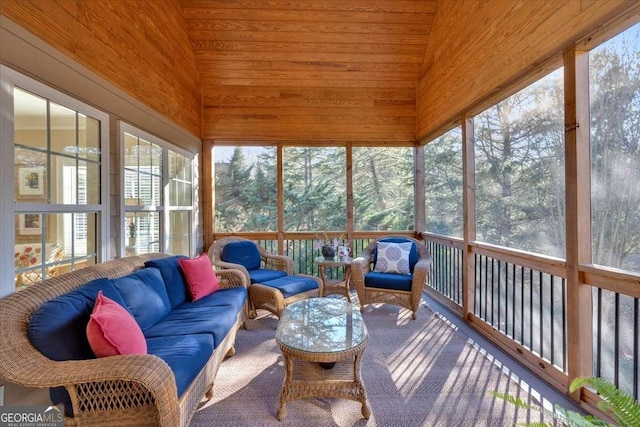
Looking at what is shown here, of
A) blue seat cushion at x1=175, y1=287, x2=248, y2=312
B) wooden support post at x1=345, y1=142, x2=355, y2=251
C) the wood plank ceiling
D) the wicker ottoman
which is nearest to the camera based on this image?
blue seat cushion at x1=175, y1=287, x2=248, y2=312

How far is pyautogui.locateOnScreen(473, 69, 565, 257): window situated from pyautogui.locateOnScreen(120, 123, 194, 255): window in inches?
143

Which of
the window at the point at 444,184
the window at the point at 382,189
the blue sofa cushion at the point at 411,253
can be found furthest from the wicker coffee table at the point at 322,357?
the window at the point at 382,189

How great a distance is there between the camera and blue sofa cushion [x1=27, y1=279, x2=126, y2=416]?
4.38 ft

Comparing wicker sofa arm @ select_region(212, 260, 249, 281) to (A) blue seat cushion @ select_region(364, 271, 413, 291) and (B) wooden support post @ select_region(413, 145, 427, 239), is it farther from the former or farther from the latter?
(B) wooden support post @ select_region(413, 145, 427, 239)

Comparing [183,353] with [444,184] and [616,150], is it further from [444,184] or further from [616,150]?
[444,184]

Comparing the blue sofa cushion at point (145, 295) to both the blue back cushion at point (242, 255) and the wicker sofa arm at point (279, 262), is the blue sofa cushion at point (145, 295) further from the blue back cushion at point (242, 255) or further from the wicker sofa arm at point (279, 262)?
the wicker sofa arm at point (279, 262)

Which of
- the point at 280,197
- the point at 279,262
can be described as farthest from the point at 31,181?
the point at 280,197

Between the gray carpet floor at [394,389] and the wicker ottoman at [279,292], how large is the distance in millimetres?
318

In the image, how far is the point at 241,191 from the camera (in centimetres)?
471

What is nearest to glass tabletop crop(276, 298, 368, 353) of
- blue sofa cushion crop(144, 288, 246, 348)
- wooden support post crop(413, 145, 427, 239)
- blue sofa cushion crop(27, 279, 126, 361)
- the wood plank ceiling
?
blue sofa cushion crop(144, 288, 246, 348)

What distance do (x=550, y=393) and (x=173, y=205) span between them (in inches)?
164

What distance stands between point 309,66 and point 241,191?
224 centimetres

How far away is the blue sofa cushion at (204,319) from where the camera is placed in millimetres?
1937

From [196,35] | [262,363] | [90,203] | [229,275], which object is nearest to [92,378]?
[262,363]
